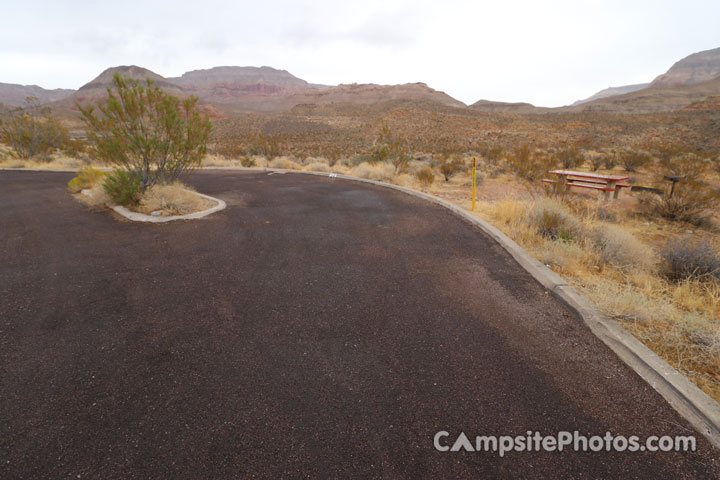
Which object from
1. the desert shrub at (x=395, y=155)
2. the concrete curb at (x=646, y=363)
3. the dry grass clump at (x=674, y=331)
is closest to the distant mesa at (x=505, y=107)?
the desert shrub at (x=395, y=155)

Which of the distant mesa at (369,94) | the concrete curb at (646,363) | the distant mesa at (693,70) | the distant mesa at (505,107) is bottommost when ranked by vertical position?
the concrete curb at (646,363)

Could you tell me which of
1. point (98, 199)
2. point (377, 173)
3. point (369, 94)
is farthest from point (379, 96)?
point (98, 199)

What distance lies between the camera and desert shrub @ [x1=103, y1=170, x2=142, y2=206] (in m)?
7.90

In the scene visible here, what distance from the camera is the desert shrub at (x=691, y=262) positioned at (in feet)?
15.4

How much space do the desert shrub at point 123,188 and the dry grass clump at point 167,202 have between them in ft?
0.70

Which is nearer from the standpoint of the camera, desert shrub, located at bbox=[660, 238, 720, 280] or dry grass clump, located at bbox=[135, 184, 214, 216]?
desert shrub, located at bbox=[660, 238, 720, 280]

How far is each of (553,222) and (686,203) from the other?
17.4 ft

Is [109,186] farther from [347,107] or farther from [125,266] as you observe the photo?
[347,107]

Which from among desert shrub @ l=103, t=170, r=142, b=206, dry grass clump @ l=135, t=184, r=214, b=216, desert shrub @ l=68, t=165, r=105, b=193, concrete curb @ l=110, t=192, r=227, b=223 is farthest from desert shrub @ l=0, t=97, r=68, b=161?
dry grass clump @ l=135, t=184, r=214, b=216

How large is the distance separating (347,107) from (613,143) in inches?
2457

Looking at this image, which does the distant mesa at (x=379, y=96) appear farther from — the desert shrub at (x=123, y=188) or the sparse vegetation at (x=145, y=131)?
the desert shrub at (x=123, y=188)

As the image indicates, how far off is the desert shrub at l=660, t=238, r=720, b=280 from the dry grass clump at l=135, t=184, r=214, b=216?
9406 mm

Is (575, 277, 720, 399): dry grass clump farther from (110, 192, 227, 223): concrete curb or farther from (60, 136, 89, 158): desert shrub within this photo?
(60, 136, 89, 158): desert shrub

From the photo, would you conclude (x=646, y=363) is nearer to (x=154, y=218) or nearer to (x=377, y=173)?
(x=154, y=218)
